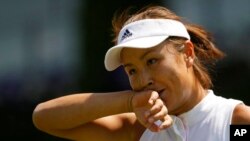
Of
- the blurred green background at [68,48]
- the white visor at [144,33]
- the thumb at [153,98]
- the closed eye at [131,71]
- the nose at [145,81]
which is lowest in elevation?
the blurred green background at [68,48]

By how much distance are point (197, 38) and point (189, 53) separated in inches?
5.7

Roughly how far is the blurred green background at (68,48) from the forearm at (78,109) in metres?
2.73

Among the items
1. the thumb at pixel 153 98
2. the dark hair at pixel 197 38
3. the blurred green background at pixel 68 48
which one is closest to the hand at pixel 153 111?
the thumb at pixel 153 98

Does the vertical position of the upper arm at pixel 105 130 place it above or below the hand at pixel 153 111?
below

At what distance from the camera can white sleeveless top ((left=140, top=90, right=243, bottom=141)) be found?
11.0ft

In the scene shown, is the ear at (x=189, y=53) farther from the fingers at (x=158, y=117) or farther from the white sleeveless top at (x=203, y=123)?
the fingers at (x=158, y=117)

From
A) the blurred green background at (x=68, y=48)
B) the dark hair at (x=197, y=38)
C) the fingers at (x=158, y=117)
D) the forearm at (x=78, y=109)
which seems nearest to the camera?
the fingers at (x=158, y=117)

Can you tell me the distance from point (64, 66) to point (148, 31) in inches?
139

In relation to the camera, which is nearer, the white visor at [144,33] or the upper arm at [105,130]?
the white visor at [144,33]

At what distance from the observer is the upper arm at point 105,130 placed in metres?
3.64

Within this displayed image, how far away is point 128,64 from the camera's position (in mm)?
3391

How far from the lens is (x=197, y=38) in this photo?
3619 mm

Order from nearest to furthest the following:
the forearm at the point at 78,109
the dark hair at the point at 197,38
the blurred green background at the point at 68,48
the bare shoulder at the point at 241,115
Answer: the bare shoulder at the point at 241,115 < the forearm at the point at 78,109 < the dark hair at the point at 197,38 < the blurred green background at the point at 68,48

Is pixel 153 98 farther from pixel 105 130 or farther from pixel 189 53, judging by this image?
pixel 105 130
